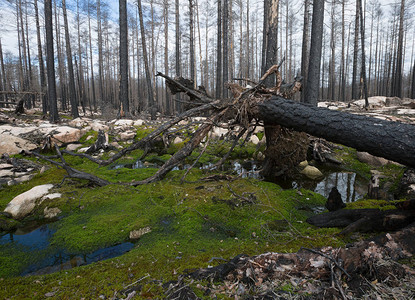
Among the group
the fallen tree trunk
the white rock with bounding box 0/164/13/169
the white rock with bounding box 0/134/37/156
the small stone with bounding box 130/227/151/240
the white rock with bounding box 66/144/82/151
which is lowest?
the small stone with bounding box 130/227/151/240

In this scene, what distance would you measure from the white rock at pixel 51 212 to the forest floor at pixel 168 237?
50mm

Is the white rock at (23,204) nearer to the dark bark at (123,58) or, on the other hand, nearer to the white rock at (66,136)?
the white rock at (66,136)

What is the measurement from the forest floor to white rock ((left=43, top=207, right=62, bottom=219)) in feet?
0.16

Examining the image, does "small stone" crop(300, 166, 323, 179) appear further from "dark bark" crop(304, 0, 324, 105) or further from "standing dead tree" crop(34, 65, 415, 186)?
"dark bark" crop(304, 0, 324, 105)

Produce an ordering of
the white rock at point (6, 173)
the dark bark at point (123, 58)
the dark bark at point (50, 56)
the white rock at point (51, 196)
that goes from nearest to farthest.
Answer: the white rock at point (51, 196)
the white rock at point (6, 173)
the dark bark at point (50, 56)
the dark bark at point (123, 58)

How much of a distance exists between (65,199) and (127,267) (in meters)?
2.21

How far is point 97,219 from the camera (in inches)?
120

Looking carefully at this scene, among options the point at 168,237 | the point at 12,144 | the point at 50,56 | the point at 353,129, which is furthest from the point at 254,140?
the point at 50,56

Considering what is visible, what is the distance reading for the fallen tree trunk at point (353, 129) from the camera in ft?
6.59

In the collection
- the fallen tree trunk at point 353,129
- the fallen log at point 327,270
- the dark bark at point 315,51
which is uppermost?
the dark bark at point 315,51

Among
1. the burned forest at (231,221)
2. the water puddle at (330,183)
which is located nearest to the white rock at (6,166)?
the burned forest at (231,221)

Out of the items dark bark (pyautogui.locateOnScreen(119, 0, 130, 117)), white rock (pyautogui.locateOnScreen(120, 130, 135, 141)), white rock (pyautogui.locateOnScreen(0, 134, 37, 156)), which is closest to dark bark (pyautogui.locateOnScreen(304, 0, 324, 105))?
white rock (pyautogui.locateOnScreen(120, 130, 135, 141))

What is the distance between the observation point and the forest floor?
1.50m

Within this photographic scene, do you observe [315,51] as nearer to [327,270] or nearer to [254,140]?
[254,140]
